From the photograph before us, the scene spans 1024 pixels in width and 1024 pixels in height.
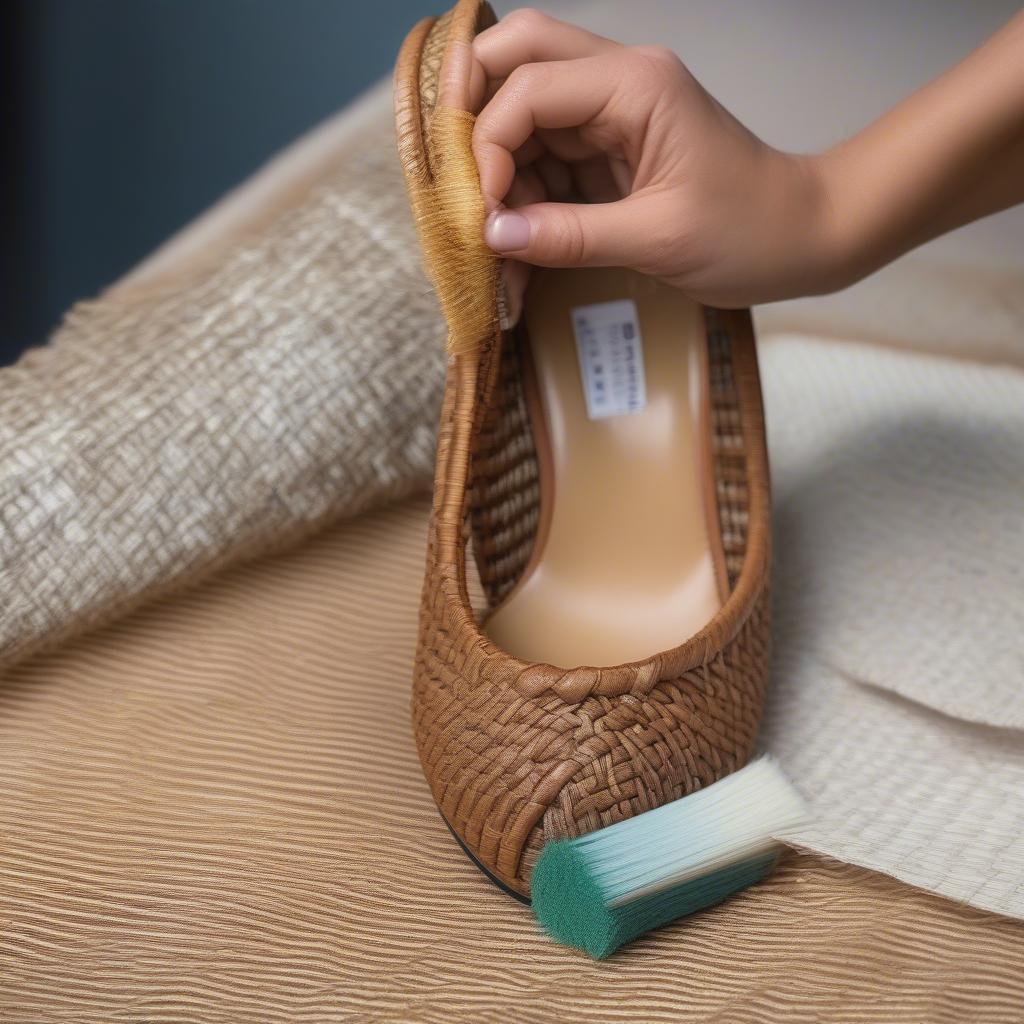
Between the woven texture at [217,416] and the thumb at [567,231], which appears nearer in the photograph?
the thumb at [567,231]

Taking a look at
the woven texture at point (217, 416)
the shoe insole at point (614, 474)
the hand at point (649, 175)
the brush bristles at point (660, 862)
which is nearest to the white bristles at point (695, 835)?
the brush bristles at point (660, 862)

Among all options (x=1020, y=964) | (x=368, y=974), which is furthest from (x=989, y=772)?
(x=368, y=974)

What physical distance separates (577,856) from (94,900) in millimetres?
237

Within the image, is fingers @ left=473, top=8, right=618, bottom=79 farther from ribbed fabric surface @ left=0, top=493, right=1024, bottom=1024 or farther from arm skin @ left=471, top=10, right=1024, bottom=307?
ribbed fabric surface @ left=0, top=493, right=1024, bottom=1024

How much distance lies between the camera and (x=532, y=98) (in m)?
0.61

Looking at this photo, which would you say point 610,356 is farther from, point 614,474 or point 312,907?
point 312,907

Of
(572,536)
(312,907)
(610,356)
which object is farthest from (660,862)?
(610,356)

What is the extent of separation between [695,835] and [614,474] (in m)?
0.30

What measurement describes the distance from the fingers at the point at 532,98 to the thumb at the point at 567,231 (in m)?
0.03

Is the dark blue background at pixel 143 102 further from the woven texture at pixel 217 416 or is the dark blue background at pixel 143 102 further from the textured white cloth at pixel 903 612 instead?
the textured white cloth at pixel 903 612

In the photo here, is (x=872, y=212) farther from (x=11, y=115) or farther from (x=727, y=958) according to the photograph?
(x=11, y=115)

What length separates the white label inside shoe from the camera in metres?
0.81

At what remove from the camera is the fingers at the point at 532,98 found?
611 mm

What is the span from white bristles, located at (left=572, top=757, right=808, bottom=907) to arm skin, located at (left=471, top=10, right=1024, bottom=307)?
262 millimetres
